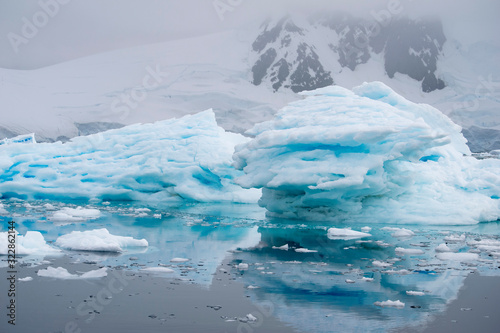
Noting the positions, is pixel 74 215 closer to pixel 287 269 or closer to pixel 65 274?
pixel 65 274

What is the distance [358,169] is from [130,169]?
7879 mm

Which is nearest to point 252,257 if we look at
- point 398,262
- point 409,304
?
point 398,262

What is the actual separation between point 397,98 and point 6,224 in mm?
9342

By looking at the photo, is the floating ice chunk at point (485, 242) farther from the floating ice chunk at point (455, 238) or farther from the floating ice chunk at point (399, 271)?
the floating ice chunk at point (399, 271)

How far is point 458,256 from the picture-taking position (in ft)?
25.6

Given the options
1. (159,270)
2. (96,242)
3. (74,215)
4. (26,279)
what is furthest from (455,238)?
(74,215)

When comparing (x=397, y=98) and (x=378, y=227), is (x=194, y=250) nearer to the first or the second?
(x=378, y=227)

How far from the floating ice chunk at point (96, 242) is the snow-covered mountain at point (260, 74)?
3659 centimetres

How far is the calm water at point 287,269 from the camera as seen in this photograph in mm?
4824

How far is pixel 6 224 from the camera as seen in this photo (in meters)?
10.2

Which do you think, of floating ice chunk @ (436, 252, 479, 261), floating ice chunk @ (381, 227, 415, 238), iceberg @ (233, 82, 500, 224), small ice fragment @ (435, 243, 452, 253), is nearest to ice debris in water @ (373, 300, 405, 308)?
floating ice chunk @ (436, 252, 479, 261)

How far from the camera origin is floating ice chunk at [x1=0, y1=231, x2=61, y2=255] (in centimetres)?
716

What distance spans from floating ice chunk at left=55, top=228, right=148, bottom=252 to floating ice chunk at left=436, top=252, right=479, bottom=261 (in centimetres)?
418

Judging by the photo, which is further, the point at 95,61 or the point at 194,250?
the point at 95,61
